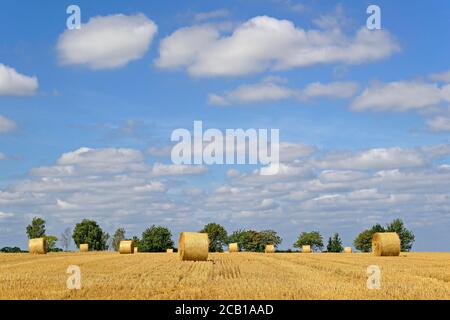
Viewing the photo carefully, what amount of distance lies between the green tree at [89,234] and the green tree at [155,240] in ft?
29.8

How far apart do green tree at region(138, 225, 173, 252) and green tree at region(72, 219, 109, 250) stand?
29.8ft

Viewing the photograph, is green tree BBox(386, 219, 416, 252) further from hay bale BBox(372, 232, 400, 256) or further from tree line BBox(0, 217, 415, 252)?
hay bale BBox(372, 232, 400, 256)

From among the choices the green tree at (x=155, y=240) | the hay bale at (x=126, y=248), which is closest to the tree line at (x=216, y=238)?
the green tree at (x=155, y=240)

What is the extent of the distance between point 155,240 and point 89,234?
1479cm

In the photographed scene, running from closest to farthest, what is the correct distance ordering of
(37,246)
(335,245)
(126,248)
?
1. (37,246)
2. (126,248)
3. (335,245)

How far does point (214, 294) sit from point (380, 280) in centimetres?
659

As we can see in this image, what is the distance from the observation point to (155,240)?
133125mm

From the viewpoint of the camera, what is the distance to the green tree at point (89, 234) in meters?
125

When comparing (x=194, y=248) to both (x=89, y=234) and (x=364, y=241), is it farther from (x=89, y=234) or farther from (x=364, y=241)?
(x=364, y=241)

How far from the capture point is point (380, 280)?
1900 cm

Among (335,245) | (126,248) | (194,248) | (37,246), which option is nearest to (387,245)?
(194,248)

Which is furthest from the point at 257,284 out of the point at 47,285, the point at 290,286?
the point at 47,285

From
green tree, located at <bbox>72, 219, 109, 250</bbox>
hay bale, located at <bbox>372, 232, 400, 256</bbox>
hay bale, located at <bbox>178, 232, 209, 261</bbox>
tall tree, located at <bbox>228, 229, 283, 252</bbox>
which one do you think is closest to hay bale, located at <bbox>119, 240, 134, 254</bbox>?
hay bale, located at <bbox>372, 232, 400, 256</bbox>
